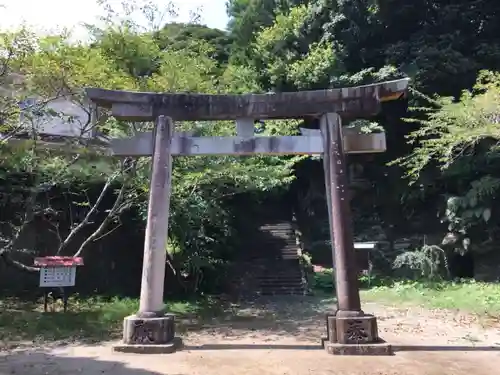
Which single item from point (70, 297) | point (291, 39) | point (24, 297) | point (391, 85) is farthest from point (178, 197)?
point (291, 39)

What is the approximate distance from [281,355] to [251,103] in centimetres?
442

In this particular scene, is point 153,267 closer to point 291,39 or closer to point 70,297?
point 70,297

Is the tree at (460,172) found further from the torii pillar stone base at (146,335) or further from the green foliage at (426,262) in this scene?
the torii pillar stone base at (146,335)

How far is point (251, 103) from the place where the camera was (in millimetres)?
8828

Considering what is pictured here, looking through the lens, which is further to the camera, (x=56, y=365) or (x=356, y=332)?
(x=356, y=332)

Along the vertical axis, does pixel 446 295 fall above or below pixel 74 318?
above

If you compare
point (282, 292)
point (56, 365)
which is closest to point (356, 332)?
point (56, 365)

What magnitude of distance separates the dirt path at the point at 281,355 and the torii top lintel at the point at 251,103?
13.6 feet

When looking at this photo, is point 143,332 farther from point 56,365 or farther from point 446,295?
point 446,295

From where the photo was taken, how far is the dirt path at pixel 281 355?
22.0 feet

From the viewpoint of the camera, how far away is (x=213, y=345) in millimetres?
8477

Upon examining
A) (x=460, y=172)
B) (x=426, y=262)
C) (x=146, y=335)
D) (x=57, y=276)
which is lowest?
(x=146, y=335)

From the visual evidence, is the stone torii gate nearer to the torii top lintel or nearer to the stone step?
the torii top lintel

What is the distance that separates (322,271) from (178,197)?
9340 millimetres
